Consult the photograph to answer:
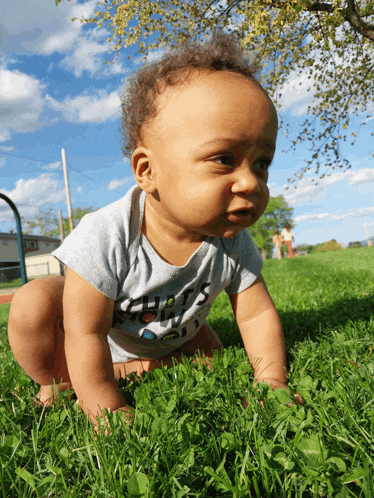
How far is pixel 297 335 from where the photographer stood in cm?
294

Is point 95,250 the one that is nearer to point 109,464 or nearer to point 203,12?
point 109,464

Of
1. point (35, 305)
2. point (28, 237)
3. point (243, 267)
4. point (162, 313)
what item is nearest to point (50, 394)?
point (35, 305)

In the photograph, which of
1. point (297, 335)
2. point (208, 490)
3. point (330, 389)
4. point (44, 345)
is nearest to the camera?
point (208, 490)

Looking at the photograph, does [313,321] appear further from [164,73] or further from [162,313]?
[164,73]

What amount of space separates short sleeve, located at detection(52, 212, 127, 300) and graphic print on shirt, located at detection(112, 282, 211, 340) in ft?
0.64

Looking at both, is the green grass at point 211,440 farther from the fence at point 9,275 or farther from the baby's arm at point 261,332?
the fence at point 9,275

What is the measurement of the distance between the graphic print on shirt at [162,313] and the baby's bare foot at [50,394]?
0.40 m

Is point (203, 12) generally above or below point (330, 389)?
above

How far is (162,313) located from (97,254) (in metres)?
0.52

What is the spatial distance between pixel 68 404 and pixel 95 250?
75 cm

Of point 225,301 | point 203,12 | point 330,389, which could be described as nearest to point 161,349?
point 330,389

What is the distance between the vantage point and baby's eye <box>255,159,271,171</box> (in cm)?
177

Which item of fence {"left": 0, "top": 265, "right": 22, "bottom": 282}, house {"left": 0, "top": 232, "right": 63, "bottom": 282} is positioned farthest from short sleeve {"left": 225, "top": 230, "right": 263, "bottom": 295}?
fence {"left": 0, "top": 265, "right": 22, "bottom": 282}

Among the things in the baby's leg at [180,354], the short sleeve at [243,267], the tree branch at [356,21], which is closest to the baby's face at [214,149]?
the short sleeve at [243,267]
